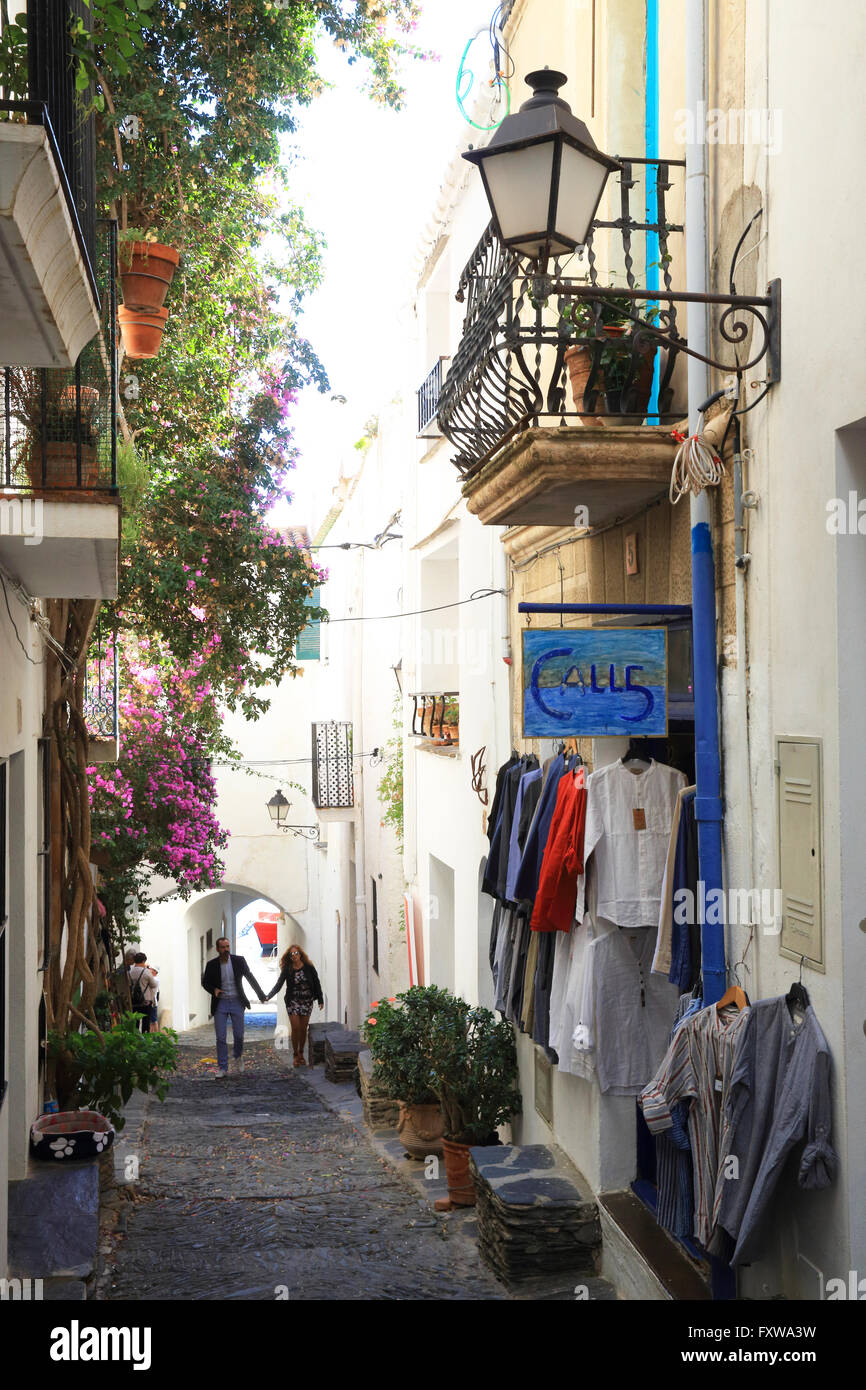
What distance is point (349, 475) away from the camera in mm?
21406

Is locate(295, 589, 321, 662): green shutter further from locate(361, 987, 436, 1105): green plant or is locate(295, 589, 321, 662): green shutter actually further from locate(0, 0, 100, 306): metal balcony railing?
locate(0, 0, 100, 306): metal balcony railing

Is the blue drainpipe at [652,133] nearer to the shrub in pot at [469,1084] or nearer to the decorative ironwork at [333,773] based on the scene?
the shrub in pot at [469,1084]

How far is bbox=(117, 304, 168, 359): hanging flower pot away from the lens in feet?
30.3

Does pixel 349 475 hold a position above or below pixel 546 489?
above

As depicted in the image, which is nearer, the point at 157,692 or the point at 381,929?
the point at 157,692

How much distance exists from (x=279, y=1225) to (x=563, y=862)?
10.3 ft

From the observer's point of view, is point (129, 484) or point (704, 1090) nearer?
point (704, 1090)

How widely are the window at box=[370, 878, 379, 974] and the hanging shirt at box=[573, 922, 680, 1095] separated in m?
11.6

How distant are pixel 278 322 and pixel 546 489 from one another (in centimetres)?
657

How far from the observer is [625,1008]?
20.5 ft

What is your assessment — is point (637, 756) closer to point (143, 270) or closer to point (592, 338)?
point (592, 338)

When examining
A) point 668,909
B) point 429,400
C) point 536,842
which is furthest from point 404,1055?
point 429,400
